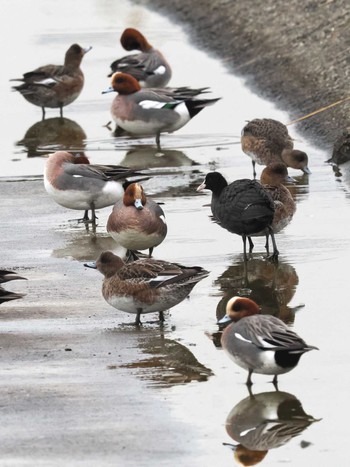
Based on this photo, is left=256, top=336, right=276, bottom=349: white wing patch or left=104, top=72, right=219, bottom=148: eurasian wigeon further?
left=104, top=72, right=219, bottom=148: eurasian wigeon

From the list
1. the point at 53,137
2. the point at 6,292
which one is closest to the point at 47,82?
the point at 53,137

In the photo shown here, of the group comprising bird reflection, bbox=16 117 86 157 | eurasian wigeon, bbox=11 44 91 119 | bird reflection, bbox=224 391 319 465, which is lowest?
bird reflection, bbox=224 391 319 465

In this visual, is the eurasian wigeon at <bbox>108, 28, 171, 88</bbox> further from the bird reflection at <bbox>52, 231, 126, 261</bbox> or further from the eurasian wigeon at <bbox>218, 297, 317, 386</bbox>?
the eurasian wigeon at <bbox>218, 297, 317, 386</bbox>

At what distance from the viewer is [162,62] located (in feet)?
70.5

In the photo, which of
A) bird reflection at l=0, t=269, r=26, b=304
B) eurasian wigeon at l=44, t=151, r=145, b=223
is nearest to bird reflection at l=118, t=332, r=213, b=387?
bird reflection at l=0, t=269, r=26, b=304

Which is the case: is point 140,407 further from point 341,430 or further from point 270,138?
point 270,138

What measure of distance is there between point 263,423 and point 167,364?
1267 millimetres

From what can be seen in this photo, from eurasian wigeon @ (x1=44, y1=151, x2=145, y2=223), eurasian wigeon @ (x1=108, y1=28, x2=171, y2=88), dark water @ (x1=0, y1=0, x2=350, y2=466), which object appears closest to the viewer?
dark water @ (x1=0, y1=0, x2=350, y2=466)

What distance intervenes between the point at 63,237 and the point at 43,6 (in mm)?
17656

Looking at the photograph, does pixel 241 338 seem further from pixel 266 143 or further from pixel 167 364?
pixel 266 143

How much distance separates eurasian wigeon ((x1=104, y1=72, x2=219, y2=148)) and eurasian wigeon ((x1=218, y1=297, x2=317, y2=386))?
30.5 feet

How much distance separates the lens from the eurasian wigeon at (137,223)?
12703 millimetres

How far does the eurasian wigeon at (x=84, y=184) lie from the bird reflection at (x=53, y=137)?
368 cm

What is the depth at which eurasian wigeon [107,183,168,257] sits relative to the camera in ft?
41.7
